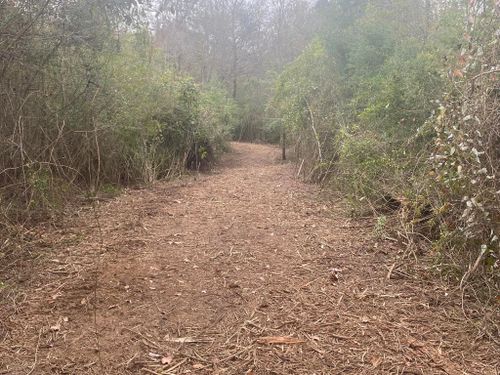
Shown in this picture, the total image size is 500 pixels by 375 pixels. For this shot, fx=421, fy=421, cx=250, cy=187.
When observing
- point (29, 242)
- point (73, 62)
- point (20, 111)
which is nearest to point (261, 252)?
point (29, 242)

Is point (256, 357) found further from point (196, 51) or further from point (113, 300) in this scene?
point (196, 51)

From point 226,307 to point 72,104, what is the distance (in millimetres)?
3759

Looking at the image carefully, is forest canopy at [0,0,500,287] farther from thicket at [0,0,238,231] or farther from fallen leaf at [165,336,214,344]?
fallen leaf at [165,336,214,344]

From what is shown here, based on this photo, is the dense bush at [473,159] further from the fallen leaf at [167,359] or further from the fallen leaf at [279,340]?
the fallen leaf at [167,359]

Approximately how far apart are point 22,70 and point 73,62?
1005mm

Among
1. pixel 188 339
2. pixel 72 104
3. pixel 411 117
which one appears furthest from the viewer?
pixel 411 117

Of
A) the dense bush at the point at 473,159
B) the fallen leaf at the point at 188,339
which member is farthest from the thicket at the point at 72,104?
the dense bush at the point at 473,159

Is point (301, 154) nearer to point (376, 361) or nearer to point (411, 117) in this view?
point (411, 117)

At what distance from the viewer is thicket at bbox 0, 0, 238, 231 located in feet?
13.6

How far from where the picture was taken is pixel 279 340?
2500mm

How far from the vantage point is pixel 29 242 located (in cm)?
367

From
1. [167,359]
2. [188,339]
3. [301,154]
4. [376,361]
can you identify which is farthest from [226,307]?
[301,154]

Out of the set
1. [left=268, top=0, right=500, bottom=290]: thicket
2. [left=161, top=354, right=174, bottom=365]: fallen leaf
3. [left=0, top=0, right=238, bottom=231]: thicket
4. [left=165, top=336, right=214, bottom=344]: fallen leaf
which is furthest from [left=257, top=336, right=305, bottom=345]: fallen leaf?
[left=0, top=0, right=238, bottom=231]: thicket

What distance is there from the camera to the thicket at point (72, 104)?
4141 mm
